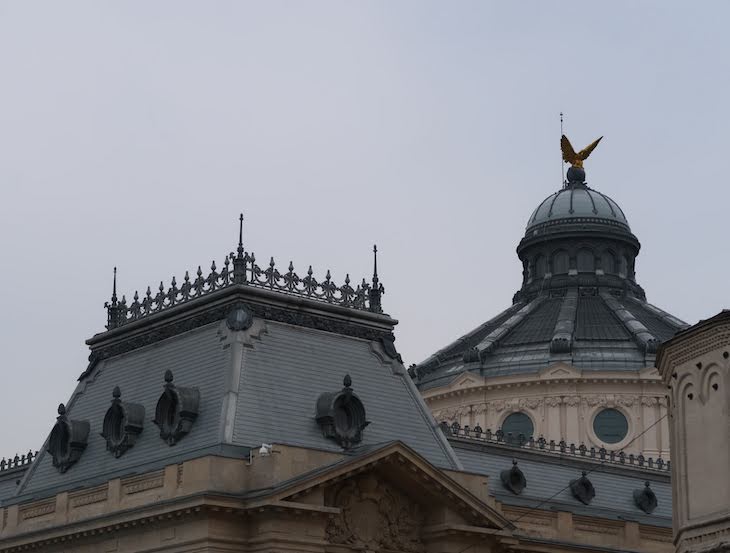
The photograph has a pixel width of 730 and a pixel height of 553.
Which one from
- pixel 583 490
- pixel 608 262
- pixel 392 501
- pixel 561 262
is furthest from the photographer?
pixel 561 262

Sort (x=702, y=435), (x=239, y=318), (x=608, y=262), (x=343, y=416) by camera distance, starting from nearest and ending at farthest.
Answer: (x=702, y=435) → (x=343, y=416) → (x=239, y=318) → (x=608, y=262)

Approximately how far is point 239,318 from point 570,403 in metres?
53.0

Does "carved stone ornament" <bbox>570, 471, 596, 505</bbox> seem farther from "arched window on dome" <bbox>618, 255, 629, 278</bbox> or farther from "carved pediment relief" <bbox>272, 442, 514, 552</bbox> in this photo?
"arched window on dome" <bbox>618, 255, 629, 278</bbox>

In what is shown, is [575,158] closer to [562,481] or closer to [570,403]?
[570,403]

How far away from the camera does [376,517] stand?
5519 cm

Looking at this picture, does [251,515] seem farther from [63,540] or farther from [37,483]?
[37,483]

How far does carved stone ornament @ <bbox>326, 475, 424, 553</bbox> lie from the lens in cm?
5412

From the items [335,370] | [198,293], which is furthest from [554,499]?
[198,293]

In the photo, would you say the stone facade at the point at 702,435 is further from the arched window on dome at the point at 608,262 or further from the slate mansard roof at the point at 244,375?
the arched window on dome at the point at 608,262

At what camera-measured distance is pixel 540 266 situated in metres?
124

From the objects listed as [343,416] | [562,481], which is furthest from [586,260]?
[343,416]

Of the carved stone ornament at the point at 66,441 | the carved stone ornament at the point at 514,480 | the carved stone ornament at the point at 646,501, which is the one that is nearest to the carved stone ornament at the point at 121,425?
the carved stone ornament at the point at 66,441

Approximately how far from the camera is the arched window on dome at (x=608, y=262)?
122 m

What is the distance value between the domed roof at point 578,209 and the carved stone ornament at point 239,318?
216ft
